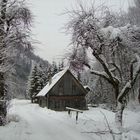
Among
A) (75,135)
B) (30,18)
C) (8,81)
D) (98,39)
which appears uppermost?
(30,18)

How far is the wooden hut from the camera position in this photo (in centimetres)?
3566

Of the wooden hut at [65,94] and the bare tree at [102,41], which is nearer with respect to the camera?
the bare tree at [102,41]

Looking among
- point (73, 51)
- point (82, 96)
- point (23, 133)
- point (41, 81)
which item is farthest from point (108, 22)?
point (41, 81)

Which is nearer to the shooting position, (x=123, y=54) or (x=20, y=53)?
(x=123, y=54)

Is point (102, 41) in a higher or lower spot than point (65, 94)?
higher

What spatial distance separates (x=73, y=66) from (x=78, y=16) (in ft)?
11.3

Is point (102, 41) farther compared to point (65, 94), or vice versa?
point (65, 94)

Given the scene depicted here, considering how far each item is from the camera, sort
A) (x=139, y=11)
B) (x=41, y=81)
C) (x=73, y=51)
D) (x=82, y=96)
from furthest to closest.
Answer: (x=41, y=81), (x=82, y=96), (x=139, y=11), (x=73, y=51)

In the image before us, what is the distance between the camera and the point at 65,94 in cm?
3644

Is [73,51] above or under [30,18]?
under

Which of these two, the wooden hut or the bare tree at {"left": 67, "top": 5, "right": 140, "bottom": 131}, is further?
the wooden hut

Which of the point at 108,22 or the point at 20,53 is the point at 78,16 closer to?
the point at 108,22

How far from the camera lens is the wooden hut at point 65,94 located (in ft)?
117

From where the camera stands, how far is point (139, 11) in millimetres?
16438
